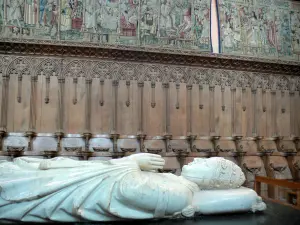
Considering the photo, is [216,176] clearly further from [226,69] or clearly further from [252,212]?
[226,69]

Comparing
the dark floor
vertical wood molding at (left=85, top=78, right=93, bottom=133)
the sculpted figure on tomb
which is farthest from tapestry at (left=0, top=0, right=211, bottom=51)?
the dark floor

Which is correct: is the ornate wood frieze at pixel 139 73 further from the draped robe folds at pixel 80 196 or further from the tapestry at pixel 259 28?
the draped robe folds at pixel 80 196

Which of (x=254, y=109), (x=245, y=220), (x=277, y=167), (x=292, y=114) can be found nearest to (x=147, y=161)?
(x=245, y=220)

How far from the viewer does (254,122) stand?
9.70m

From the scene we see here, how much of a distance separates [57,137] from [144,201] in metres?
6.06

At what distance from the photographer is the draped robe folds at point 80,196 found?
255 cm

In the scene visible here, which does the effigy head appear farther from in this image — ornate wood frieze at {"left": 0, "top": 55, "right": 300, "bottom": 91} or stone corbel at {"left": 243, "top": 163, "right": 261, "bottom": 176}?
ornate wood frieze at {"left": 0, "top": 55, "right": 300, "bottom": 91}

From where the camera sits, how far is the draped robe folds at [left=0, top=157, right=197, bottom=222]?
255 centimetres

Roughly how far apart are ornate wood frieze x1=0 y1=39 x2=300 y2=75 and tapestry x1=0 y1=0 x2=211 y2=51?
291 mm

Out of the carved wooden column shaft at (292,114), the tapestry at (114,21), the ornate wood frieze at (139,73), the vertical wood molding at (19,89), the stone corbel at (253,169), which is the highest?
the tapestry at (114,21)

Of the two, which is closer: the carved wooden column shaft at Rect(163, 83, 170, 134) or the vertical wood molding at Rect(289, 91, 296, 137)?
the carved wooden column shaft at Rect(163, 83, 170, 134)

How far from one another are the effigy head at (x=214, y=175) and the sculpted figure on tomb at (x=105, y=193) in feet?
0.04

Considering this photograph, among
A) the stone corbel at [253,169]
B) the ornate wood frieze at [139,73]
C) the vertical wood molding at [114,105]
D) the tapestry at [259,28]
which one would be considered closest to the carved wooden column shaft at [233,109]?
the ornate wood frieze at [139,73]

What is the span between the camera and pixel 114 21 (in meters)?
9.12
